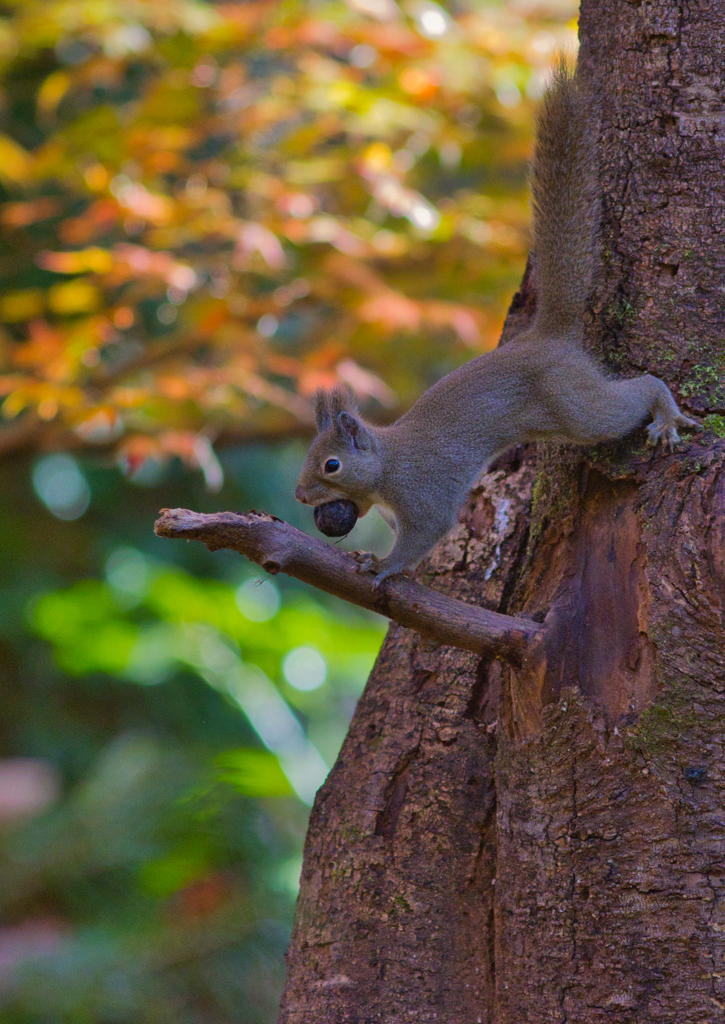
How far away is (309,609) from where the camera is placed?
15.1ft

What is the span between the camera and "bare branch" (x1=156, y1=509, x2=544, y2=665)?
3.72 feet

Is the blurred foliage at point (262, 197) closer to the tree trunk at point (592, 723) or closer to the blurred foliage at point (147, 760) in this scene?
the blurred foliage at point (147, 760)

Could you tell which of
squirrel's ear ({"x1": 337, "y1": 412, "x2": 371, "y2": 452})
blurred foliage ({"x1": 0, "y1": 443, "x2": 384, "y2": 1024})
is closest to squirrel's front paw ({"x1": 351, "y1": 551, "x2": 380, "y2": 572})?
squirrel's ear ({"x1": 337, "y1": 412, "x2": 371, "y2": 452})

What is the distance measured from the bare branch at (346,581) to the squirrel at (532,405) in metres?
0.12

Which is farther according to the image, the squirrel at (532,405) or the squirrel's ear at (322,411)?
the squirrel's ear at (322,411)

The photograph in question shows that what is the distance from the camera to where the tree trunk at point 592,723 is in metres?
1.23

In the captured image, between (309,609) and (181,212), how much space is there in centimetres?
224

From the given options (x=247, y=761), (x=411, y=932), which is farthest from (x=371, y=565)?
(x=247, y=761)

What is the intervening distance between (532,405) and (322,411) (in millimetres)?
410

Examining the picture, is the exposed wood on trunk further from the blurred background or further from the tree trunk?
the blurred background

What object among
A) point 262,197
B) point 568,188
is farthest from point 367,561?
point 262,197

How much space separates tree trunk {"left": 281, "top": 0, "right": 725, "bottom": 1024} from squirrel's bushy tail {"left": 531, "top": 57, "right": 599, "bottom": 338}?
3cm

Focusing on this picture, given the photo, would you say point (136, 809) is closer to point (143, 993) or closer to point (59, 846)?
point (59, 846)

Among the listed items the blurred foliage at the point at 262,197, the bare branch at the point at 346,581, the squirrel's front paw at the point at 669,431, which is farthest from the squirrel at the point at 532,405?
the blurred foliage at the point at 262,197
